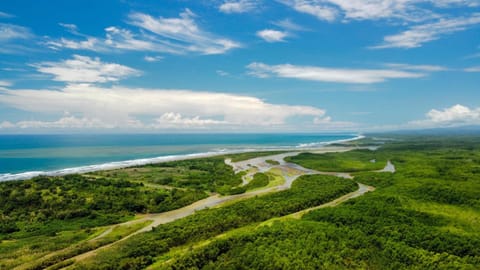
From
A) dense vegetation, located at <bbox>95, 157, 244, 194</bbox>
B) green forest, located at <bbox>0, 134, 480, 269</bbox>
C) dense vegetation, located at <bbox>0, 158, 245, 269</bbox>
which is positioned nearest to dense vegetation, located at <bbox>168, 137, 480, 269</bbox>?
green forest, located at <bbox>0, 134, 480, 269</bbox>

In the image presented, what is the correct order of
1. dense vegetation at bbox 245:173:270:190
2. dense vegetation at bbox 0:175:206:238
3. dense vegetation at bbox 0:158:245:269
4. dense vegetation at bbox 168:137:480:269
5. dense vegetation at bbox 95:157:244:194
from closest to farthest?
dense vegetation at bbox 168:137:480:269, dense vegetation at bbox 0:158:245:269, dense vegetation at bbox 0:175:206:238, dense vegetation at bbox 245:173:270:190, dense vegetation at bbox 95:157:244:194

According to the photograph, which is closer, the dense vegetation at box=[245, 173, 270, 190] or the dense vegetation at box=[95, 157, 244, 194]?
the dense vegetation at box=[245, 173, 270, 190]

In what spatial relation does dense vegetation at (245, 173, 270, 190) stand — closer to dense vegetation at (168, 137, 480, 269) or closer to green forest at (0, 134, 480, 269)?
green forest at (0, 134, 480, 269)

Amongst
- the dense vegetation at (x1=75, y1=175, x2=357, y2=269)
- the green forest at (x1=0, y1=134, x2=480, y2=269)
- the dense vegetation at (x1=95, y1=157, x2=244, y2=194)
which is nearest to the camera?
the green forest at (x1=0, y1=134, x2=480, y2=269)

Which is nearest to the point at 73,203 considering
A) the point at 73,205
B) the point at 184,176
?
the point at 73,205

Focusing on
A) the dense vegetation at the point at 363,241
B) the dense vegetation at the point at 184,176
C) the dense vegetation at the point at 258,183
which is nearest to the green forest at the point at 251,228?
the dense vegetation at the point at 363,241

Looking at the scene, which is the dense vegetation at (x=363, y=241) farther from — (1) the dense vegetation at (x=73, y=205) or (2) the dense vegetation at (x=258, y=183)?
(2) the dense vegetation at (x=258, y=183)

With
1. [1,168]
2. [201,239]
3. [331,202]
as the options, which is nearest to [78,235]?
[201,239]
